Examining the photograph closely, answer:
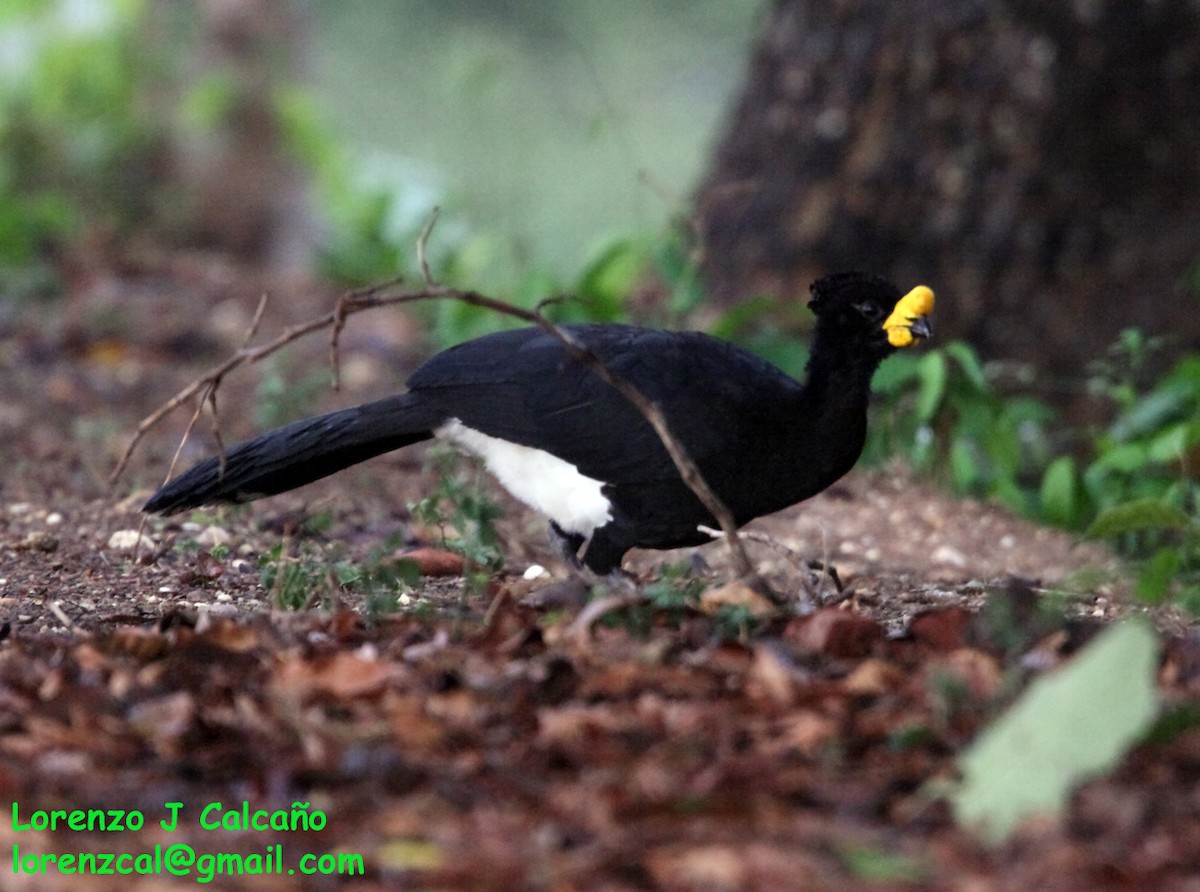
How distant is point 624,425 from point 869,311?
2.20 feet

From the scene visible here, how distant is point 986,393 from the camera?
5.43 m

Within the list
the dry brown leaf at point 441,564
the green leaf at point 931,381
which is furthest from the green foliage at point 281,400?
the green leaf at point 931,381

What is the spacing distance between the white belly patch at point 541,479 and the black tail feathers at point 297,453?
0.11 metres

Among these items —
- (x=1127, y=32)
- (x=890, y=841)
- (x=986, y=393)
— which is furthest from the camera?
(x=1127, y=32)

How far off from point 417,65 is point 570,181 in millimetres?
1838

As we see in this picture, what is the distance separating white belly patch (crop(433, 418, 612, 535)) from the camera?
4051mm

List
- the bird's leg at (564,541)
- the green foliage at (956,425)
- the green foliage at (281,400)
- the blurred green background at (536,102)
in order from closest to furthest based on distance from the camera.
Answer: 1. the bird's leg at (564,541)
2. the green foliage at (956,425)
3. the green foliage at (281,400)
4. the blurred green background at (536,102)

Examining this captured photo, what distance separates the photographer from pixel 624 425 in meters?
3.92

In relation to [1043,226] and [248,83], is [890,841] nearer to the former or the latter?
[1043,226]

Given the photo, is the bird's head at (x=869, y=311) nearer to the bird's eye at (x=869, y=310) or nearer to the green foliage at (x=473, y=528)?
the bird's eye at (x=869, y=310)

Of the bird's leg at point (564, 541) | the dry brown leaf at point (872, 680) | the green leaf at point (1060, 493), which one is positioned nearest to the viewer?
the dry brown leaf at point (872, 680)

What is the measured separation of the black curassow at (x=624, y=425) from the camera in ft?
12.8

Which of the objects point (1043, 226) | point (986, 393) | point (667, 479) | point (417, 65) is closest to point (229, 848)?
point (667, 479)

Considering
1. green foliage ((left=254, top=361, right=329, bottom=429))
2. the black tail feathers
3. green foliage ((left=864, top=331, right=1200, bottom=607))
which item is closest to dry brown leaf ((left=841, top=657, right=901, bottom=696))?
the black tail feathers
